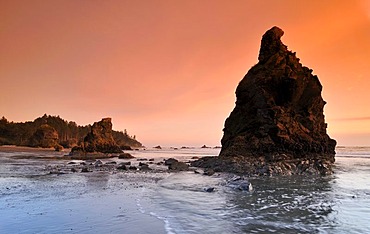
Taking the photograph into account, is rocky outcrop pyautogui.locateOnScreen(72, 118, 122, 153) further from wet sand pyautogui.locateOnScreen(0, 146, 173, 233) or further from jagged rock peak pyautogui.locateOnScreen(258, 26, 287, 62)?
wet sand pyautogui.locateOnScreen(0, 146, 173, 233)

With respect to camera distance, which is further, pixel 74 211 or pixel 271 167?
pixel 271 167

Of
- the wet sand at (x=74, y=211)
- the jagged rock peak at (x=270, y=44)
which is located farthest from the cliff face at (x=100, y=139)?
the wet sand at (x=74, y=211)

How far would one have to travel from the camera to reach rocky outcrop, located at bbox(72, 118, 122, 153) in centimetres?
7025

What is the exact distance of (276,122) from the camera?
1250 inches

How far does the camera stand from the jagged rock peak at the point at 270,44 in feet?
124

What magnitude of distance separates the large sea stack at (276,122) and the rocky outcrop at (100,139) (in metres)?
42.5

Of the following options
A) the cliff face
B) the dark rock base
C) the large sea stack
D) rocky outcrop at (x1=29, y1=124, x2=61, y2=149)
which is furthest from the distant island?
the dark rock base

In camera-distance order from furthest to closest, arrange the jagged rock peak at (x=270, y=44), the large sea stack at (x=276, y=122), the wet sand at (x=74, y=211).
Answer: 1. the jagged rock peak at (x=270, y=44)
2. the large sea stack at (x=276, y=122)
3. the wet sand at (x=74, y=211)

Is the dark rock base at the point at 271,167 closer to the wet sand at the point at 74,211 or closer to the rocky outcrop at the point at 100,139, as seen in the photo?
the wet sand at the point at 74,211

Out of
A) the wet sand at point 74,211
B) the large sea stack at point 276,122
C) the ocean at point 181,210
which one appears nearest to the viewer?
the wet sand at point 74,211

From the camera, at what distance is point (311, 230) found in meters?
8.83

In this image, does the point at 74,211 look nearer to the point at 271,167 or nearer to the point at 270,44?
the point at 271,167

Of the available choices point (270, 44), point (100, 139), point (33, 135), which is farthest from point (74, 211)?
point (33, 135)

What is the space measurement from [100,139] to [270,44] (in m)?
51.8
